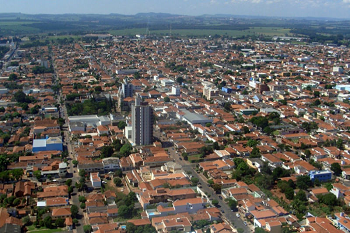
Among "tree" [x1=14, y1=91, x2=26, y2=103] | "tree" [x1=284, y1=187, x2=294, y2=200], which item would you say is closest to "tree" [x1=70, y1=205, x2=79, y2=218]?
"tree" [x1=284, y1=187, x2=294, y2=200]

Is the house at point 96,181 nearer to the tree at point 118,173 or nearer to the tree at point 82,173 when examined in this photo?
the tree at point 82,173

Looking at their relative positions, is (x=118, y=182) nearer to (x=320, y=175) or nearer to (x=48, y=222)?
(x=48, y=222)

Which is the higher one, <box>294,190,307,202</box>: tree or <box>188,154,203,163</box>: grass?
<box>294,190,307,202</box>: tree

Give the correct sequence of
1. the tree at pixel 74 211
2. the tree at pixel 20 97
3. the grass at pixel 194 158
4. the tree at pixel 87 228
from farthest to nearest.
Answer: the tree at pixel 20 97
the grass at pixel 194 158
the tree at pixel 74 211
the tree at pixel 87 228

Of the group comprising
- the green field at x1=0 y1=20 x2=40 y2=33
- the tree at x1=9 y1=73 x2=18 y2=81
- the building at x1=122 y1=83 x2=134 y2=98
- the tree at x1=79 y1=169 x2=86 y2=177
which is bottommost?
the tree at x1=79 y1=169 x2=86 y2=177

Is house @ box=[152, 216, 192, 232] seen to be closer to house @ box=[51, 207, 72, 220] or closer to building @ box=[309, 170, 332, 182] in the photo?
house @ box=[51, 207, 72, 220]

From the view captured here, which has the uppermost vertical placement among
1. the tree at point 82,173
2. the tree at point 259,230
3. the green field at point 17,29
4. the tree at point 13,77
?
the green field at point 17,29

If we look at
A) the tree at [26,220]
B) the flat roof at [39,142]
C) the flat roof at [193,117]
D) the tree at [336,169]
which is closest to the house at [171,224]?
the tree at [26,220]
